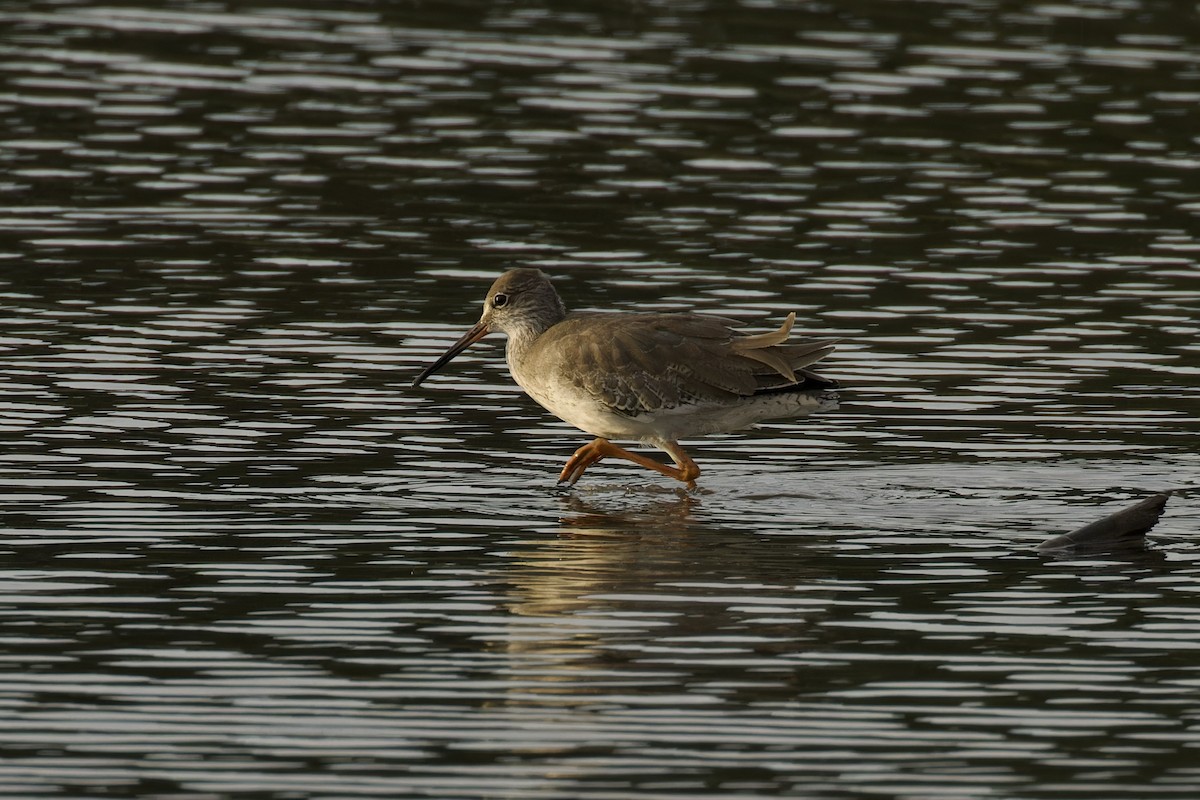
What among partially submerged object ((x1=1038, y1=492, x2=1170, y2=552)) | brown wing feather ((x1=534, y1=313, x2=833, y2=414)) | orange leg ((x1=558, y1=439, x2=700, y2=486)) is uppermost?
brown wing feather ((x1=534, y1=313, x2=833, y2=414))

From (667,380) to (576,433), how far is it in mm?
1883

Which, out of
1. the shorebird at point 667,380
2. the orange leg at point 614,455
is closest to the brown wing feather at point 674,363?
the shorebird at point 667,380

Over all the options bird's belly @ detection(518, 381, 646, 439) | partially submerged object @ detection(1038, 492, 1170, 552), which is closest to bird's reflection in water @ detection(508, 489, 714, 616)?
bird's belly @ detection(518, 381, 646, 439)

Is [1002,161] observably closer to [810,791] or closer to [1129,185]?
[1129,185]

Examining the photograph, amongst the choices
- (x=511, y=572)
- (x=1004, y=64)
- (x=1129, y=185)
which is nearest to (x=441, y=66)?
(x=1004, y=64)

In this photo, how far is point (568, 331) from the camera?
15094 mm

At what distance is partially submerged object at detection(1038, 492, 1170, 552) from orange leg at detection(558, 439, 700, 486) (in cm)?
286

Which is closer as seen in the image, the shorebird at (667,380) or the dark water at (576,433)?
the dark water at (576,433)

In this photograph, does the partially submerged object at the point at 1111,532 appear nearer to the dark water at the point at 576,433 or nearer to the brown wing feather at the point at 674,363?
the dark water at the point at 576,433

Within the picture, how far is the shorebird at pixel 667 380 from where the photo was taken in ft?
48.0

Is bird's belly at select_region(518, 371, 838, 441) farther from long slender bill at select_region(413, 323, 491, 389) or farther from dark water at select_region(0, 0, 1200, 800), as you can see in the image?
long slender bill at select_region(413, 323, 491, 389)

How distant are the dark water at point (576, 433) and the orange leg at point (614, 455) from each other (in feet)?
0.69

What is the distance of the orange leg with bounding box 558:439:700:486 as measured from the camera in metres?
14.6

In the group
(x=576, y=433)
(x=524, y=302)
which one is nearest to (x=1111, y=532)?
(x=524, y=302)
